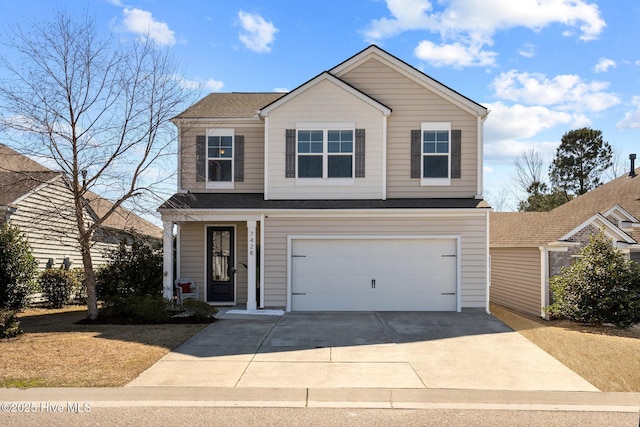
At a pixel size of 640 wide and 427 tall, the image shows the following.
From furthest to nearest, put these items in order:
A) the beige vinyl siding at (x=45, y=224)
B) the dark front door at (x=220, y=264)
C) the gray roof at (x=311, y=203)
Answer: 1. the beige vinyl siding at (x=45, y=224)
2. the dark front door at (x=220, y=264)
3. the gray roof at (x=311, y=203)

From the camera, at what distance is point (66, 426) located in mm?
6066

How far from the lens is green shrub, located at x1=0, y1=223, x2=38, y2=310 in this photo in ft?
47.7

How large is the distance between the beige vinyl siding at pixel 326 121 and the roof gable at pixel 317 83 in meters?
0.08

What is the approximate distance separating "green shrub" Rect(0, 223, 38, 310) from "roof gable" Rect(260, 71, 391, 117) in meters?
8.08

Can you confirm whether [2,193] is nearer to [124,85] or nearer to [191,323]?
[124,85]

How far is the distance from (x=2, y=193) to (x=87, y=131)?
17.5 ft

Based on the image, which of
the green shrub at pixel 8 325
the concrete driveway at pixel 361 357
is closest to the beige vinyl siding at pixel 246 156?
the concrete driveway at pixel 361 357

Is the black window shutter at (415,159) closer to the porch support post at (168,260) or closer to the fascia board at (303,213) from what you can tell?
the fascia board at (303,213)

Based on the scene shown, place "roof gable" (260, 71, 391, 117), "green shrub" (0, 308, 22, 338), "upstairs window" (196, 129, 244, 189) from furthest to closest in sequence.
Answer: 1. "upstairs window" (196, 129, 244, 189)
2. "roof gable" (260, 71, 391, 117)
3. "green shrub" (0, 308, 22, 338)

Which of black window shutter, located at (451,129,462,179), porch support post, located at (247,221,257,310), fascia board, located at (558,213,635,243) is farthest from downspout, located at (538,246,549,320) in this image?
porch support post, located at (247,221,257,310)

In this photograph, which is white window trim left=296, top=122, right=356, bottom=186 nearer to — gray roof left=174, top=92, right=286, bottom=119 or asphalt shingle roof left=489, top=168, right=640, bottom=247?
gray roof left=174, top=92, right=286, bottom=119

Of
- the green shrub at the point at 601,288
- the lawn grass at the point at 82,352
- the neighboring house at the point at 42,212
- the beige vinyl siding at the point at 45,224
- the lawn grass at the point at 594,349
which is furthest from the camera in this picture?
the beige vinyl siding at the point at 45,224

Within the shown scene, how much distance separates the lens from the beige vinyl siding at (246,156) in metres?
16.0

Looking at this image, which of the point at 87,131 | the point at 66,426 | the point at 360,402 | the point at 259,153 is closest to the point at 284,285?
the point at 259,153
